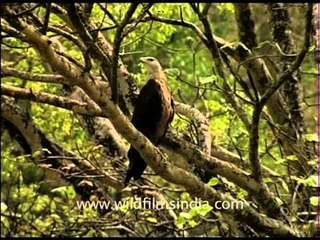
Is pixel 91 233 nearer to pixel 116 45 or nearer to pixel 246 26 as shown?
pixel 246 26

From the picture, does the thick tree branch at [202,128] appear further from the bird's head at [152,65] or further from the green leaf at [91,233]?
the green leaf at [91,233]

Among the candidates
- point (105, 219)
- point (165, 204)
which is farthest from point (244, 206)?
point (105, 219)

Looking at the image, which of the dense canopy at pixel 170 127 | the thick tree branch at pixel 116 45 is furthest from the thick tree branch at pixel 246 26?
the thick tree branch at pixel 116 45

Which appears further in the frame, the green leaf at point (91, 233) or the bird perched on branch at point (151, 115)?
the green leaf at point (91, 233)

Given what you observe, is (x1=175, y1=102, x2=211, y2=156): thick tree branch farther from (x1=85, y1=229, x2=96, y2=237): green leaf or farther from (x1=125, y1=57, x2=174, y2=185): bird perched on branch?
(x1=85, y1=229, x2=96, y2=237): green leaf

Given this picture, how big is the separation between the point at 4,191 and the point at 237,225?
4510 mm

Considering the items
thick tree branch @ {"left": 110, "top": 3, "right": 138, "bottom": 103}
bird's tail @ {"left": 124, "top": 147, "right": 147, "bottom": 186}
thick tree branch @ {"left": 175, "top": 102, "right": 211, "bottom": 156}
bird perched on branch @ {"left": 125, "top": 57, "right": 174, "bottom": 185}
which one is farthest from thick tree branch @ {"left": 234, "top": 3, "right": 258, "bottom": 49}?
thick tree branch @ {"left": 110, "top": 3, "right": 138, "bottom": 103}

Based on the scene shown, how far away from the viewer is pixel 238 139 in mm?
4066

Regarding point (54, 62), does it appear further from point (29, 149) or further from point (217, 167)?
point (29, 149)

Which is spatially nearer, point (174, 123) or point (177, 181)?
point (177, 181)

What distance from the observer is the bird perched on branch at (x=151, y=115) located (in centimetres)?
275

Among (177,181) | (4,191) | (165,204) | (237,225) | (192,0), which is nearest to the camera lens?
(177,181)

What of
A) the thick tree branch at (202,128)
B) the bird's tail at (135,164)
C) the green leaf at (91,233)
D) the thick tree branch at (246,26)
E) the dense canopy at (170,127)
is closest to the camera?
the dense canopy at (170,127)

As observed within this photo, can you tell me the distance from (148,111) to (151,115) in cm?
2
